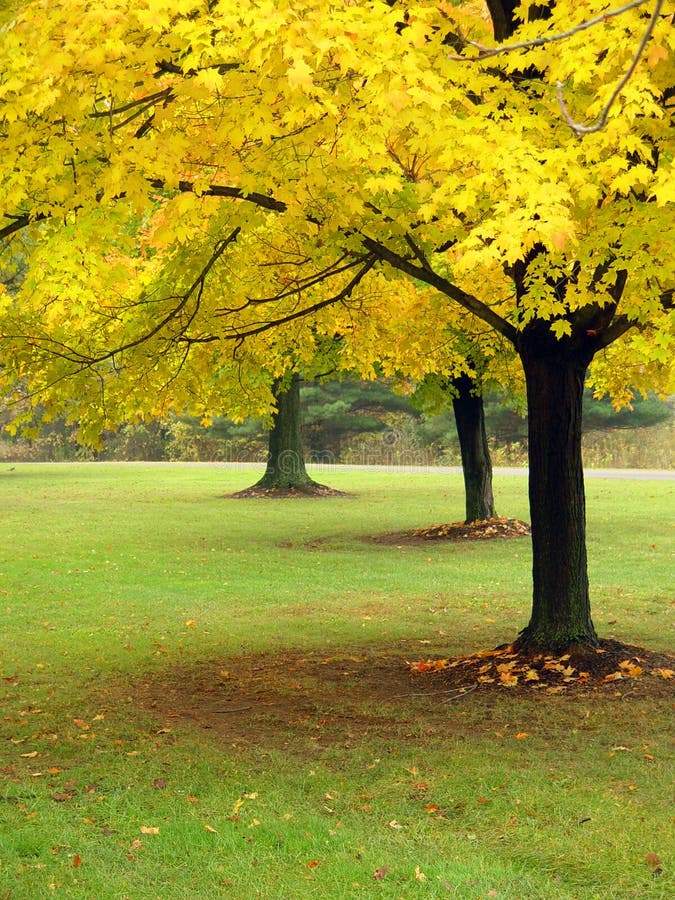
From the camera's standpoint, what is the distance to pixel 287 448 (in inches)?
1304

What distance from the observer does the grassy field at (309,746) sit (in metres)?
5.39

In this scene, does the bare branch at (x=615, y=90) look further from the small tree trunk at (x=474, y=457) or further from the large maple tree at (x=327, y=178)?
the small tree trunk at (x=474, y=457)

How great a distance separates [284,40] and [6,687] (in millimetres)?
6677

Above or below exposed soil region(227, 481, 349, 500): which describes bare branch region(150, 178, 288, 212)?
above

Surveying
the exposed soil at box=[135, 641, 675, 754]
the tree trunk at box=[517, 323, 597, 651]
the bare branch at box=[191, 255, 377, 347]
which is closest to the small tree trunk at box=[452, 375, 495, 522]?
the bare branch at box=[191, 255, 377, 347]

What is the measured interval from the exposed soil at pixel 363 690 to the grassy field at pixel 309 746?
1.5 inches

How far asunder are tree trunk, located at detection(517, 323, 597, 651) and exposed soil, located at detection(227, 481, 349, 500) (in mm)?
22221

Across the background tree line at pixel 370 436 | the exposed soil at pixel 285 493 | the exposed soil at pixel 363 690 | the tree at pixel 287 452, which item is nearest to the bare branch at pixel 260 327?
the exposed soil at pixel 363 690

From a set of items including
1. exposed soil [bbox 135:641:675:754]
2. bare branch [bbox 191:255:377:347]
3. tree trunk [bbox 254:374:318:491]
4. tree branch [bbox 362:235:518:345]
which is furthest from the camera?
tree trunk [bbox 254:374:318:491]

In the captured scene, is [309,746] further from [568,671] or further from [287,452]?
[287,452]

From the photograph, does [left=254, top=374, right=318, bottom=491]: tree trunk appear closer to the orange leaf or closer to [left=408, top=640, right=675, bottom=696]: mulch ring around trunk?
[left=408, top=640, right=675, bottom=696]: mulch ring around trunk

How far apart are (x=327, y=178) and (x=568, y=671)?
479cm

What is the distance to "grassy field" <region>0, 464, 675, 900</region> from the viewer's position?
212 inches

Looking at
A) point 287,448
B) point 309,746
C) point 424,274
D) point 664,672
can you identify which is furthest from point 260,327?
point 287,448
